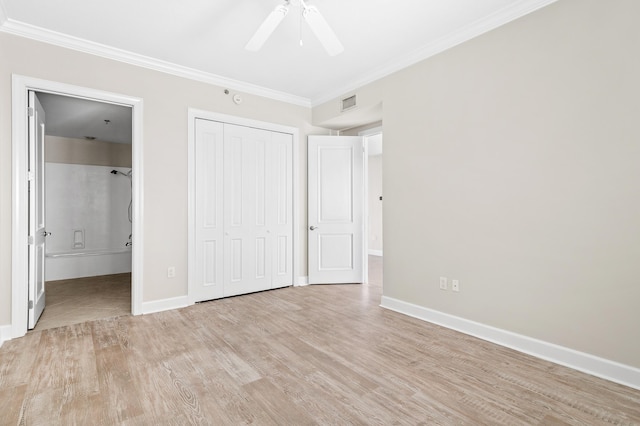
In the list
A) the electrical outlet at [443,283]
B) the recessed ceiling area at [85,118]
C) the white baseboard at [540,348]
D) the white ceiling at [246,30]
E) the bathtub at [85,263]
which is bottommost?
the white baseboard at [540,348]

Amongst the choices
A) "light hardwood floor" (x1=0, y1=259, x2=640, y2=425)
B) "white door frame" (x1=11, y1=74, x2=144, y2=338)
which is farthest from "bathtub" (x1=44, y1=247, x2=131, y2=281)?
"light hardwood floor" (x1=0, y1=259, x2=640, y2=425)

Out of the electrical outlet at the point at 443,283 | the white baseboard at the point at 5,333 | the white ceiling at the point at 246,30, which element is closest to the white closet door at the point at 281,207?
the white ceiling at the point at 246,30

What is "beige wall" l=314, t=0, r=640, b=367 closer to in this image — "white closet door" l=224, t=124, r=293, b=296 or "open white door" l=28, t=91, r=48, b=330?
"white closet door" l=224, t=124, r=293, b=296

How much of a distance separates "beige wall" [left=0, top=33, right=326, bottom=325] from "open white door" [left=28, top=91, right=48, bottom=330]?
0.59ft

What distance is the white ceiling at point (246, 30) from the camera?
2656 mm

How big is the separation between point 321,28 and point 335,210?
2923mm

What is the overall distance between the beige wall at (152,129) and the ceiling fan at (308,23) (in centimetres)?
163

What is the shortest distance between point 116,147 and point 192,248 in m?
4.08

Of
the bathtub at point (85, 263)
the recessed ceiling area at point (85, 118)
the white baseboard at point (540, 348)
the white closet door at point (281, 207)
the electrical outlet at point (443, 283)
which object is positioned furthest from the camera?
the bathtub at point (85, 263)

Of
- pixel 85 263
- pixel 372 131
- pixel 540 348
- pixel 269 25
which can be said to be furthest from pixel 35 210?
pixel 540 348

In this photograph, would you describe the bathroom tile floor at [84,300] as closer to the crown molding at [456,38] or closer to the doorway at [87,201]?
the doorway at [87,201]

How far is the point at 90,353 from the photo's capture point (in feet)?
8.65

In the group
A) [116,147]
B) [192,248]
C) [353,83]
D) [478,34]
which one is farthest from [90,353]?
[116,147]

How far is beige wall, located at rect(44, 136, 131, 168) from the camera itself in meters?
5.96
